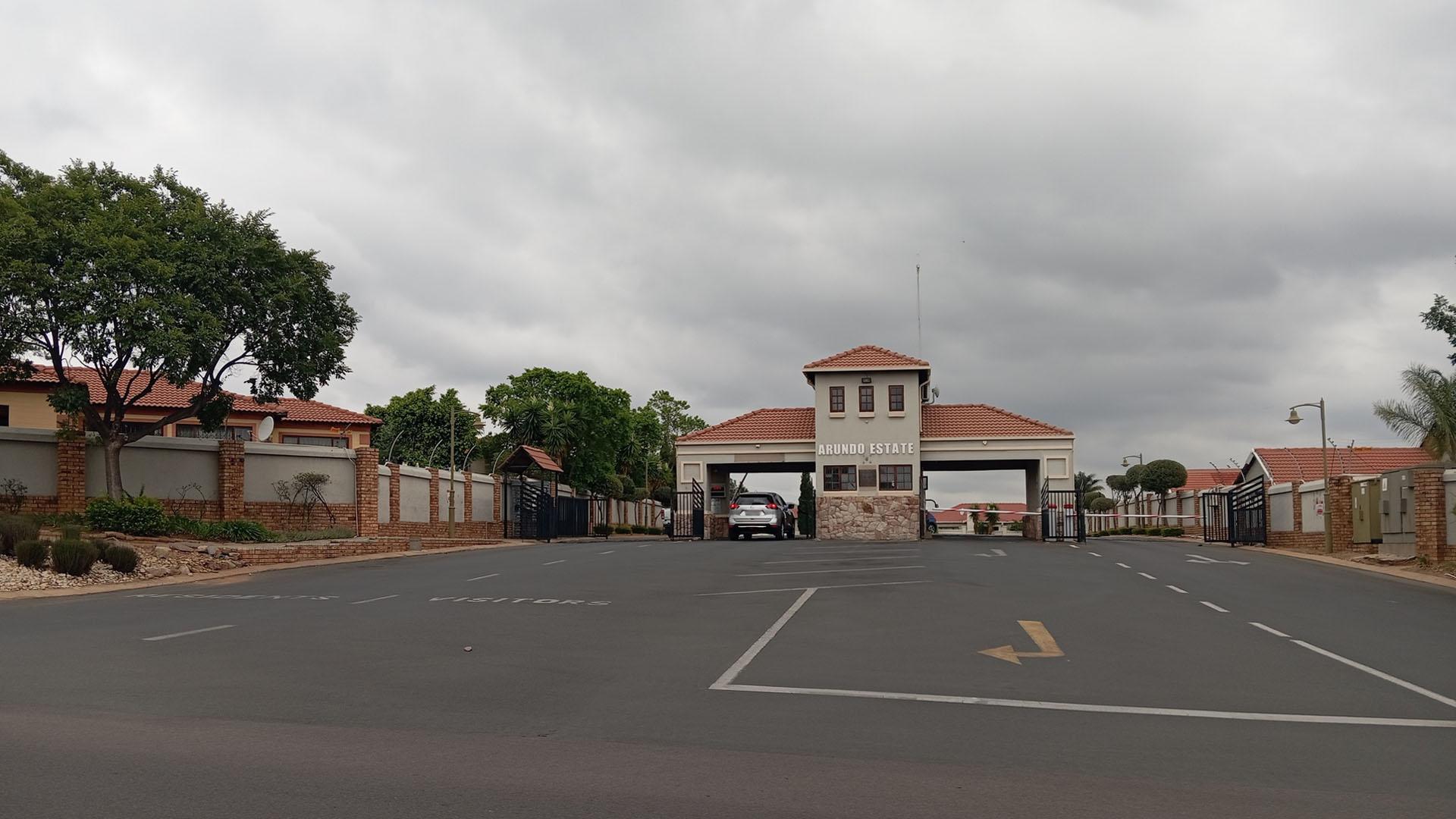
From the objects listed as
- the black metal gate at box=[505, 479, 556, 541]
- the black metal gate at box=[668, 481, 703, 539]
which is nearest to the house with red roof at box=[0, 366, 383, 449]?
the black metal gate at box=[505, 479, 556, 541]

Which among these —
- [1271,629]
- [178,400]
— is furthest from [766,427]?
[1271,629]

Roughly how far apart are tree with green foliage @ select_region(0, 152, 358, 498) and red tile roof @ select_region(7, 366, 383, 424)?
43.9 ft

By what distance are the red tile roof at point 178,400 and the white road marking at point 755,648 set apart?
3194 cm

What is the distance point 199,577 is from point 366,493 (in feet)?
39.0

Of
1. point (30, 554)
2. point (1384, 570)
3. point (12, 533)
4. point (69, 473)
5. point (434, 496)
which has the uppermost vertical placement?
point (69, 473)

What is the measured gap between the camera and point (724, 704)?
942cm

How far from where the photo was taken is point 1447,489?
1041 inches

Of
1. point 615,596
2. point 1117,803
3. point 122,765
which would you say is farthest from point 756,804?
point 615,596

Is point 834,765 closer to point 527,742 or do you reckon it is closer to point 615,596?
point 527,742

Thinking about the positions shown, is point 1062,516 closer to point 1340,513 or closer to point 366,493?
point 1340,513

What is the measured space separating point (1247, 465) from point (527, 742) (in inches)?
2616

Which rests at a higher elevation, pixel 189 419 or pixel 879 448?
pixel 189 419

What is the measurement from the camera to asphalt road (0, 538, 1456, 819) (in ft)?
21.5

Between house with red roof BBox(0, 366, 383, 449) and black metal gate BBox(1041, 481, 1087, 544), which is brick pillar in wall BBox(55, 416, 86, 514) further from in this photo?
black metal gate BBox(1041, 481, 1087, 544)
